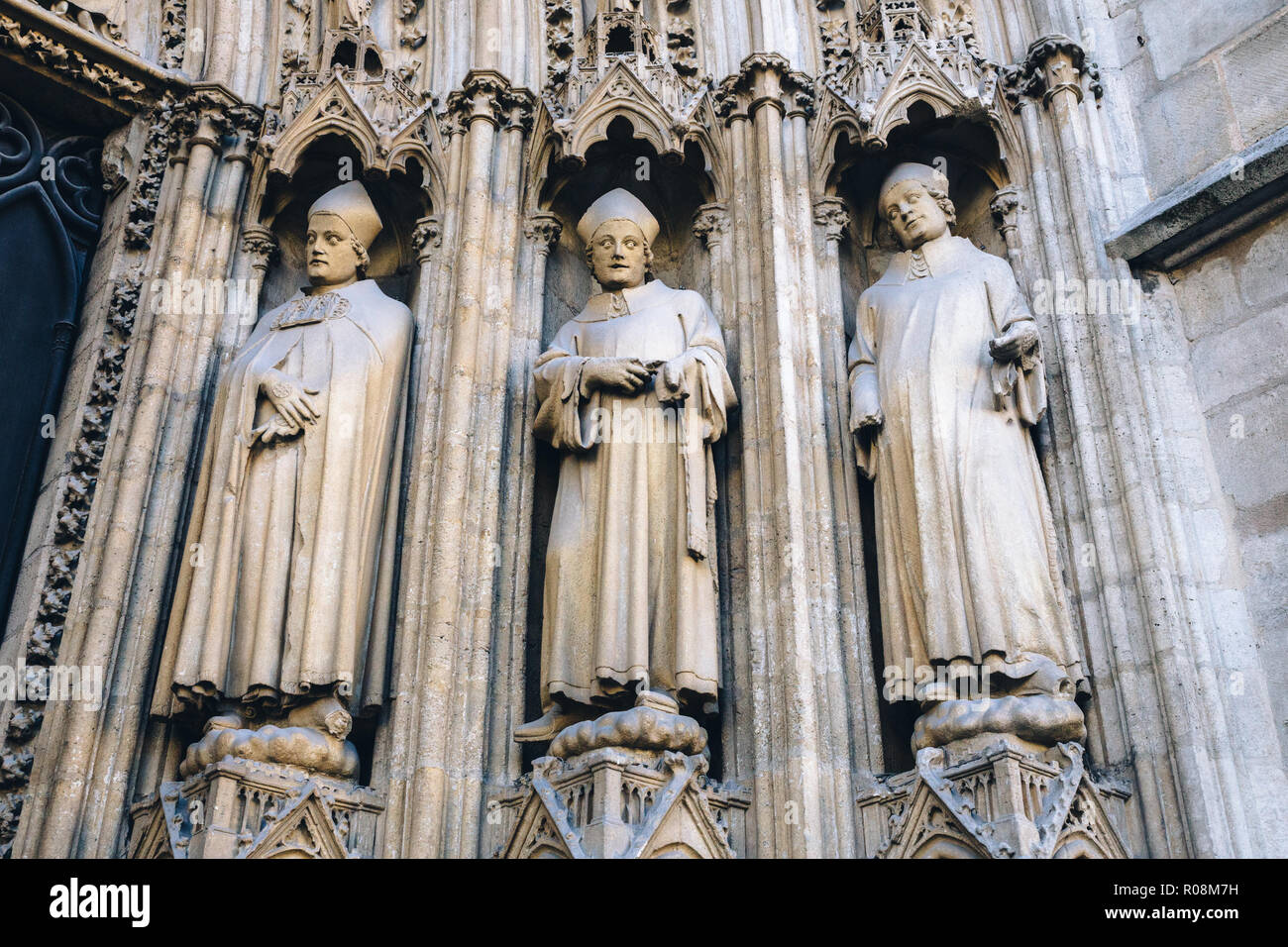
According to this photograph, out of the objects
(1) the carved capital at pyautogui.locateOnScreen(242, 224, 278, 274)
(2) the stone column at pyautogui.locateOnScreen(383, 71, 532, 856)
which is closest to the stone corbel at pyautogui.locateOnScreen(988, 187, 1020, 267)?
(2) the stone column at pyautogui.locateOnScreen(383, 71, 532, 856)

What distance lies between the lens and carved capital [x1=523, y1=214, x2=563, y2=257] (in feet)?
25.2

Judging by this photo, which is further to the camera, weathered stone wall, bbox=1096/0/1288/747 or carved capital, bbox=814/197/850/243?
carved capital, bbox=814/197/850/243

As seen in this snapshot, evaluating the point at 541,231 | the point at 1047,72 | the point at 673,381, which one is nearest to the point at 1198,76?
the point at 1047,72

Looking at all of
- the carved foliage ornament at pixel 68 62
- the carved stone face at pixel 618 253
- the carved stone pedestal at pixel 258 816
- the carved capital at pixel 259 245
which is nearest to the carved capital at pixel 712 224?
the carved stone face at pixel 618 253

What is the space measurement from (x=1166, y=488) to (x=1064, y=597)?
2.20 ft

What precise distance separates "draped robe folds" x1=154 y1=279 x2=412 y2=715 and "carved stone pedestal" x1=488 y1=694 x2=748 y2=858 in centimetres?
90

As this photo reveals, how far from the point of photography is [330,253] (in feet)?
24.5

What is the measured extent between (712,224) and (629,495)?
65.8 inches

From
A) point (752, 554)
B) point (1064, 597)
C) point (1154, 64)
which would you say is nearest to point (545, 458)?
point (752, 554)

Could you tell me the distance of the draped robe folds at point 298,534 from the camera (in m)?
6.38

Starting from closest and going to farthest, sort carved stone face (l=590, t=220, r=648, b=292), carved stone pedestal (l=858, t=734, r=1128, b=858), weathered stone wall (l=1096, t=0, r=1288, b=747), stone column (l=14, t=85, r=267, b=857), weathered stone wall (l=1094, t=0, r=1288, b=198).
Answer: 1. carved stone pedestal (l=858, t=734, r=1128, b=858)
2. stone column (l=14, t=85, r=267, b=857)
3. weathered stone wall (l=1096, t=0, r=1288, b=747)
4. carved stone face (l=590, t=220, r=648, b=292)
5. weathered stone wall (l=1094, t=0, r=1288, b=198)

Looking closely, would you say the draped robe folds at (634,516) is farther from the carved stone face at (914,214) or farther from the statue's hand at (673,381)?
the carved stone face at (914,214)

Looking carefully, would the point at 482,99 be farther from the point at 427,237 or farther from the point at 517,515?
the point at 517,515

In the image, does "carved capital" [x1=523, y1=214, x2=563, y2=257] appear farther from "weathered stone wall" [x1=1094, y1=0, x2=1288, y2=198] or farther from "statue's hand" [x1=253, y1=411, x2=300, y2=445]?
"weathered stone wall" [x1=1094, y1=0, x2=1288, y2=198]
